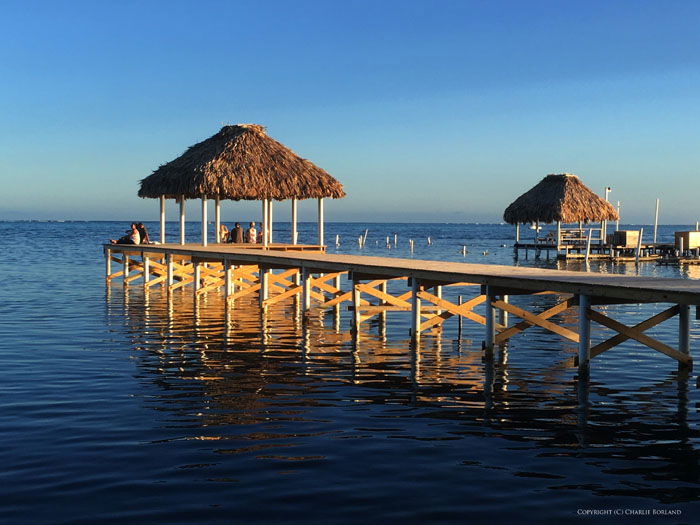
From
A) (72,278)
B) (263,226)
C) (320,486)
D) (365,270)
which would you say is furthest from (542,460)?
(72,278)

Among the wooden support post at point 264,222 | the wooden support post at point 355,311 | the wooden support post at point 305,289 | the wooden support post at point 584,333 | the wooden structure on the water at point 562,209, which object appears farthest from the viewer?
the wooden structure on the water at point 562,209

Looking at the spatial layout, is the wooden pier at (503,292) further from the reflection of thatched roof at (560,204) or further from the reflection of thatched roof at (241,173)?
the reflection of thatched roof at (560,204)

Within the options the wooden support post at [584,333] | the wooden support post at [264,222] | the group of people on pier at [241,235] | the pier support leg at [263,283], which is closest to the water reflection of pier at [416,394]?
the wooden support post at [584,333]

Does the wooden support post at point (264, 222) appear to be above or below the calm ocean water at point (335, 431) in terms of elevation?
above

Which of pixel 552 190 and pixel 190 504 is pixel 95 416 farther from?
pixel 552 190

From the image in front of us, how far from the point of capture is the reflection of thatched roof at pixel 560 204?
4069cm

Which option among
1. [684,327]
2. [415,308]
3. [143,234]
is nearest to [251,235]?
[143,234]

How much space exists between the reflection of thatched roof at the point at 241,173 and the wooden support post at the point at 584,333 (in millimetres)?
13194

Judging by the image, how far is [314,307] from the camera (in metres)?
17.5

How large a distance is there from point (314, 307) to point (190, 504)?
11.6m

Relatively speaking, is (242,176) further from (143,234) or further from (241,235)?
(143,234)

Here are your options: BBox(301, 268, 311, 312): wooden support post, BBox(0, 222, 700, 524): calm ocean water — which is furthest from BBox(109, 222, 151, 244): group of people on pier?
BBox(0, 222, 700, 524): calm ocean water

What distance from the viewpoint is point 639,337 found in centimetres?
1005

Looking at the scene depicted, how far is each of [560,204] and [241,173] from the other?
22109 mm
